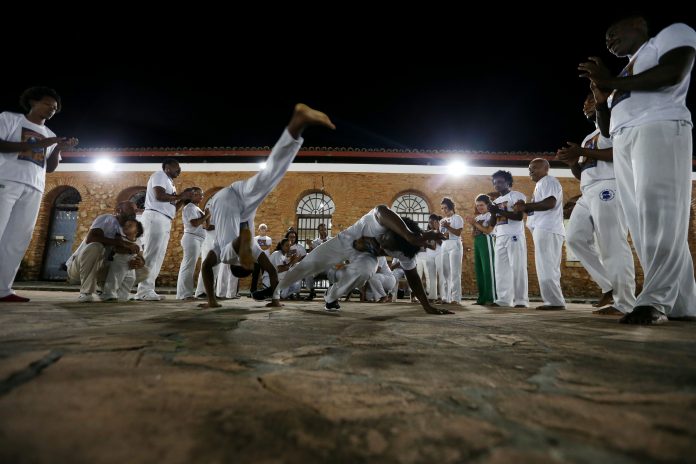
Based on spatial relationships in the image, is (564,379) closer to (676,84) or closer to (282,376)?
(282,376)

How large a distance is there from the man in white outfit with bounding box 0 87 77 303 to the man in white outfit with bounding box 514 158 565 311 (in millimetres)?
4880

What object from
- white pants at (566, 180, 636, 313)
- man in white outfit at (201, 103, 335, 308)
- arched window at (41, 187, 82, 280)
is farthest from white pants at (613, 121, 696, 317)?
arched window at (41, 187, 82, 280)

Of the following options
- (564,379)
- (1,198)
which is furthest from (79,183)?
(564,379)

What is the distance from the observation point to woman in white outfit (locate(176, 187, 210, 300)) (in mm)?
4633

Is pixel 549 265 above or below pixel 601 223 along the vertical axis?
below

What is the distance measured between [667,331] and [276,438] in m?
1.89

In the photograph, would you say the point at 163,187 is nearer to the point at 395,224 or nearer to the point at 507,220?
the point at 395,224

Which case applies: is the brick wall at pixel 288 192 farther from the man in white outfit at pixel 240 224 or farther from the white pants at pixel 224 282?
the man in white outfit at pixel 240 224

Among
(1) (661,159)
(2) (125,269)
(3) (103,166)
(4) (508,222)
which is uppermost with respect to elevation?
(3) (103,166)

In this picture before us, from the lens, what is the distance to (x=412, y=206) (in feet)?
37.7

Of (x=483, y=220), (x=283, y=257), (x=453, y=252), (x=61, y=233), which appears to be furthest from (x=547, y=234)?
(x=61, y=233)

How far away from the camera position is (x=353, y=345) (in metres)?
1.20

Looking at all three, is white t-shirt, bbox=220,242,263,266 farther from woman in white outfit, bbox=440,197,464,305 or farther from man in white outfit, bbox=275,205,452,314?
woman in white outfit, bbox=440,197,464,305

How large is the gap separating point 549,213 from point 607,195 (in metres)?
1.08
